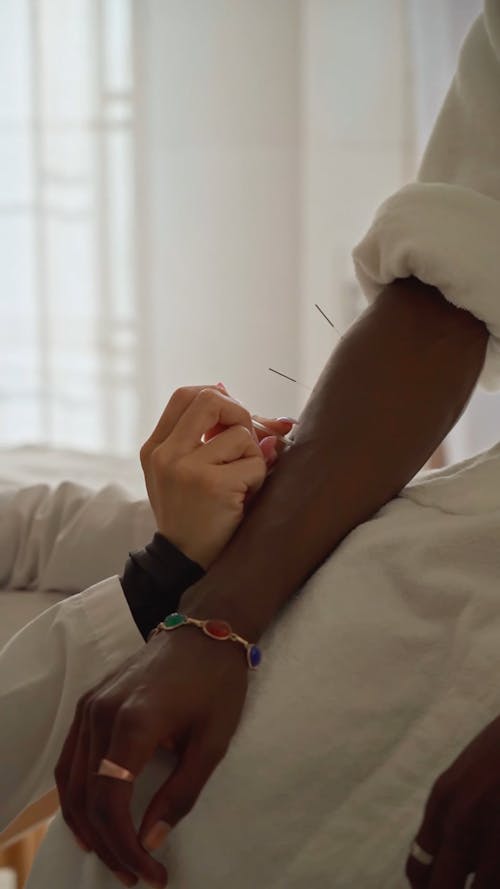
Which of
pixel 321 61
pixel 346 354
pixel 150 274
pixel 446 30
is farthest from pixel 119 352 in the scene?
pixel 346 354

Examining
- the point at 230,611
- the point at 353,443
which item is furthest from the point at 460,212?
the point at 230,611

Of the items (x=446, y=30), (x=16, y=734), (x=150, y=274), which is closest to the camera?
(x=16, y=734)

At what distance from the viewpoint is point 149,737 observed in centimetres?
55

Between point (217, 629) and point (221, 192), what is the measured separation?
6.60ft

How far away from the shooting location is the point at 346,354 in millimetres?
743

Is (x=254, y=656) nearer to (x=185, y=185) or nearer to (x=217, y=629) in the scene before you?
(x=217, y=629)

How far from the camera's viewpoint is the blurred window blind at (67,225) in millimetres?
2461

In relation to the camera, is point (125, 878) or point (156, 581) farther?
point (156, 581)

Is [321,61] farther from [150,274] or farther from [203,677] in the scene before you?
[203,677]

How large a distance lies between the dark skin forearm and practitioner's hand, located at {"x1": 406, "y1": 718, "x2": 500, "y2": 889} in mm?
169

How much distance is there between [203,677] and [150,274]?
6.66 ft

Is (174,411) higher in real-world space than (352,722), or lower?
higher

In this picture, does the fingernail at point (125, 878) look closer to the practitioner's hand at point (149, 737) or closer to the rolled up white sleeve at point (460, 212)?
the practitioner's hand at point (149, 737)

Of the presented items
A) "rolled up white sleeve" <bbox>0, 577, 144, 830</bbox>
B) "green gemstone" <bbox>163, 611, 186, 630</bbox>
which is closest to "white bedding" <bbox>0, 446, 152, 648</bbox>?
"rolled up white sleeve" <bbox>0, 577, 144, 830</bbox>
